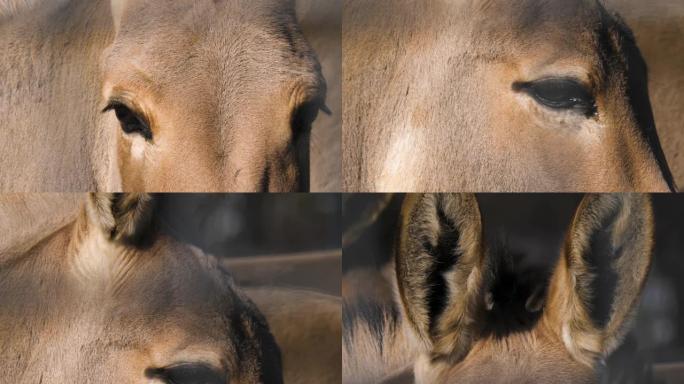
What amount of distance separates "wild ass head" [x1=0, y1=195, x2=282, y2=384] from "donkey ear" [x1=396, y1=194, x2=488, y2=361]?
28 cm

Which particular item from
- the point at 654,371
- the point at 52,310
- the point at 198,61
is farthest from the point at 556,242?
the point at 52,310

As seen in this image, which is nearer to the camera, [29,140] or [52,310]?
[52,310]

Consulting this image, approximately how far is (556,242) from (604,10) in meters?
0.43

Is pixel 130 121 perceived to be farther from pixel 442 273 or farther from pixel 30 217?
pixel 442 273

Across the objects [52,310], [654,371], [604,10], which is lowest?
[654,371]

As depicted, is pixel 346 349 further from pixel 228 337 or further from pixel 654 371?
pixel 654 371

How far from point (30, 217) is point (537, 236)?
932 millimetres

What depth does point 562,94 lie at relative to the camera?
1.36 m

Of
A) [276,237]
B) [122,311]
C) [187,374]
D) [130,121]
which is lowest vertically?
[187,374]

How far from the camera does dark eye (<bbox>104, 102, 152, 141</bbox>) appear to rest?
137 cm

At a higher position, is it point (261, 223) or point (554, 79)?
point (554, 79)

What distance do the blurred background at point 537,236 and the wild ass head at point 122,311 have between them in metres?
0.24

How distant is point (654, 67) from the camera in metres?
1.39

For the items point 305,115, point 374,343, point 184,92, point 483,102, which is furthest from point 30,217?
point 483,102
